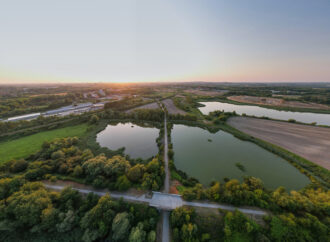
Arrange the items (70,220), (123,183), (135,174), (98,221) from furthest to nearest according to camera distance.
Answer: (135,174)
(123,183)
(70,220)
(98,221)

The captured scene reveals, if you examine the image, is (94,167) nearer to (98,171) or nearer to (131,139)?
(98,171)

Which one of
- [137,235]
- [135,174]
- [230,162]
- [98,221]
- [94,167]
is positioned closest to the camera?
[137,235]

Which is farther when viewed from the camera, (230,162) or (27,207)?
(230,162)

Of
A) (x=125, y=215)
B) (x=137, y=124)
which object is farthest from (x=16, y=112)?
(x=125, y=215)

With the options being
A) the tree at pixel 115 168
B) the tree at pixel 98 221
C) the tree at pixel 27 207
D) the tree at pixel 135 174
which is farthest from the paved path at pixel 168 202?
the tree at pixel 27 207

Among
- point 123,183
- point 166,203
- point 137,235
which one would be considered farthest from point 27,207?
point 166,203

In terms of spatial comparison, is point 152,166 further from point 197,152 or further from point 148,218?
point 197,152

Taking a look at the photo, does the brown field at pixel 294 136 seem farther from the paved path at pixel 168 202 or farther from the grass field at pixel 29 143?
the grass field at pixel 29 143
